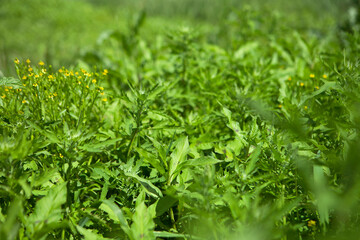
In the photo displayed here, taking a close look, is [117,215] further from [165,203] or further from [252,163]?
[252,163]

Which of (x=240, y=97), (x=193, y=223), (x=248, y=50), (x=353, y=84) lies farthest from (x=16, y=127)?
(x=248, y=50)

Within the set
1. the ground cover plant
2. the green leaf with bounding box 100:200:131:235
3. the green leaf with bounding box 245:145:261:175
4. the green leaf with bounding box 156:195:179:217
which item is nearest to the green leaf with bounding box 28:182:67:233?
the ground cover plant

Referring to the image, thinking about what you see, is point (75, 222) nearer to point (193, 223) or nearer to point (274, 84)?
point (193, 223)

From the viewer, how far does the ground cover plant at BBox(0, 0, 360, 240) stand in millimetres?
1061

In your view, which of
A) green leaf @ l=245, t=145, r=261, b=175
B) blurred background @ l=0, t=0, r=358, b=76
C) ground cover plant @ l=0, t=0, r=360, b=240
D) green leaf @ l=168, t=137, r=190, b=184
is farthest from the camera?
blurred background @ l=0, t=0, r=358, b=76

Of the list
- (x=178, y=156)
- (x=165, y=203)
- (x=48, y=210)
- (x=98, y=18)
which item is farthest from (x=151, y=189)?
(x=98, y=18)

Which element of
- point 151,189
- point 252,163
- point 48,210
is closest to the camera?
point 48,210

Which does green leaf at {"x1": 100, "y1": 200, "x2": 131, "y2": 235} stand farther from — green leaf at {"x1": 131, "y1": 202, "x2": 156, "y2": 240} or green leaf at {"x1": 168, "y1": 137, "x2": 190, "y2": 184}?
green leaf at {"x1": 168, "y1": 137, "x2": 190, "y2": 184}

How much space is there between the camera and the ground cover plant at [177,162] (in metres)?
1.06

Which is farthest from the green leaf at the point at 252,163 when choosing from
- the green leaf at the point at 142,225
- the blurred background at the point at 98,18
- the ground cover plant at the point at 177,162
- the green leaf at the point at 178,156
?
the blurred background at the point at 98,18

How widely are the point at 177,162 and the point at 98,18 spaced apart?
6531 mm

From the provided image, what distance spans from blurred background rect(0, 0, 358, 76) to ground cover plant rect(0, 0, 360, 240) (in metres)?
2.47

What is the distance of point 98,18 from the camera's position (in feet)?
23.3

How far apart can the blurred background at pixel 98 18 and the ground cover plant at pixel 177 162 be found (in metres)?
2.47
